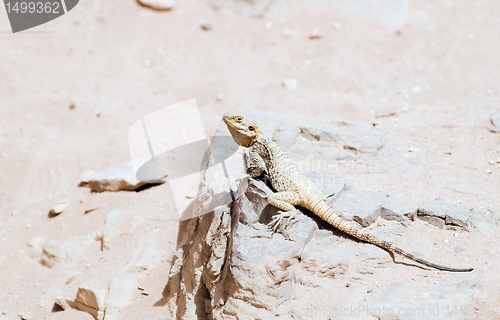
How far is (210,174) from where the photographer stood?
5527 millimetres

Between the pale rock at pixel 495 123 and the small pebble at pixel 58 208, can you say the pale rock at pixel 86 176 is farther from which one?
the pale rock at pixel 495 123

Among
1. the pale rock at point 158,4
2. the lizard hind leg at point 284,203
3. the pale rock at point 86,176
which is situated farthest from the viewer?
the pale rock at point 158,4

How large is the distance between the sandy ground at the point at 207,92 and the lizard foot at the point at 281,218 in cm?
162

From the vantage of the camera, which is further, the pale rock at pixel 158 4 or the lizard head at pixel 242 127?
the pale rock at pixel 158 4

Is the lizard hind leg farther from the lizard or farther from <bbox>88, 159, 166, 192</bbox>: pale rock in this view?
<bbox>88, 159, 166, 192</bbox>: pale rock

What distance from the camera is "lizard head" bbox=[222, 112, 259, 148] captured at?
5.35m

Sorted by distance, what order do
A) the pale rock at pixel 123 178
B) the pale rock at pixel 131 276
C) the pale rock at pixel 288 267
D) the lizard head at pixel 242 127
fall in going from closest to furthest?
the pale rock at pixel 288 267
the lizard head at pixel 242 127
the pale rock at pixel 131 276
the pale rock at pixel 123 178

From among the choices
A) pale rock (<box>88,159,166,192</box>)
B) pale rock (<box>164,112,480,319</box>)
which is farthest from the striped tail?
pale rock (<box>88,159,166,192</box>)

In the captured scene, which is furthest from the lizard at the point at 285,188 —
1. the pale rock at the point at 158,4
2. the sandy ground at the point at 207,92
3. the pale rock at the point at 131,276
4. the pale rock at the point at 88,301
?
the pale rock at the point at 158,4

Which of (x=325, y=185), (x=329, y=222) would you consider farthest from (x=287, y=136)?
(x=329, y=222)

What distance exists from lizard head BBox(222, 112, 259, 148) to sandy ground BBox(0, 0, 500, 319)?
1.47 meters

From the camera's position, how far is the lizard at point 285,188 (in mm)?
4645

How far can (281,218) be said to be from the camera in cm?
465

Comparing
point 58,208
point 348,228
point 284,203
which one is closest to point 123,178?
point 58,208
